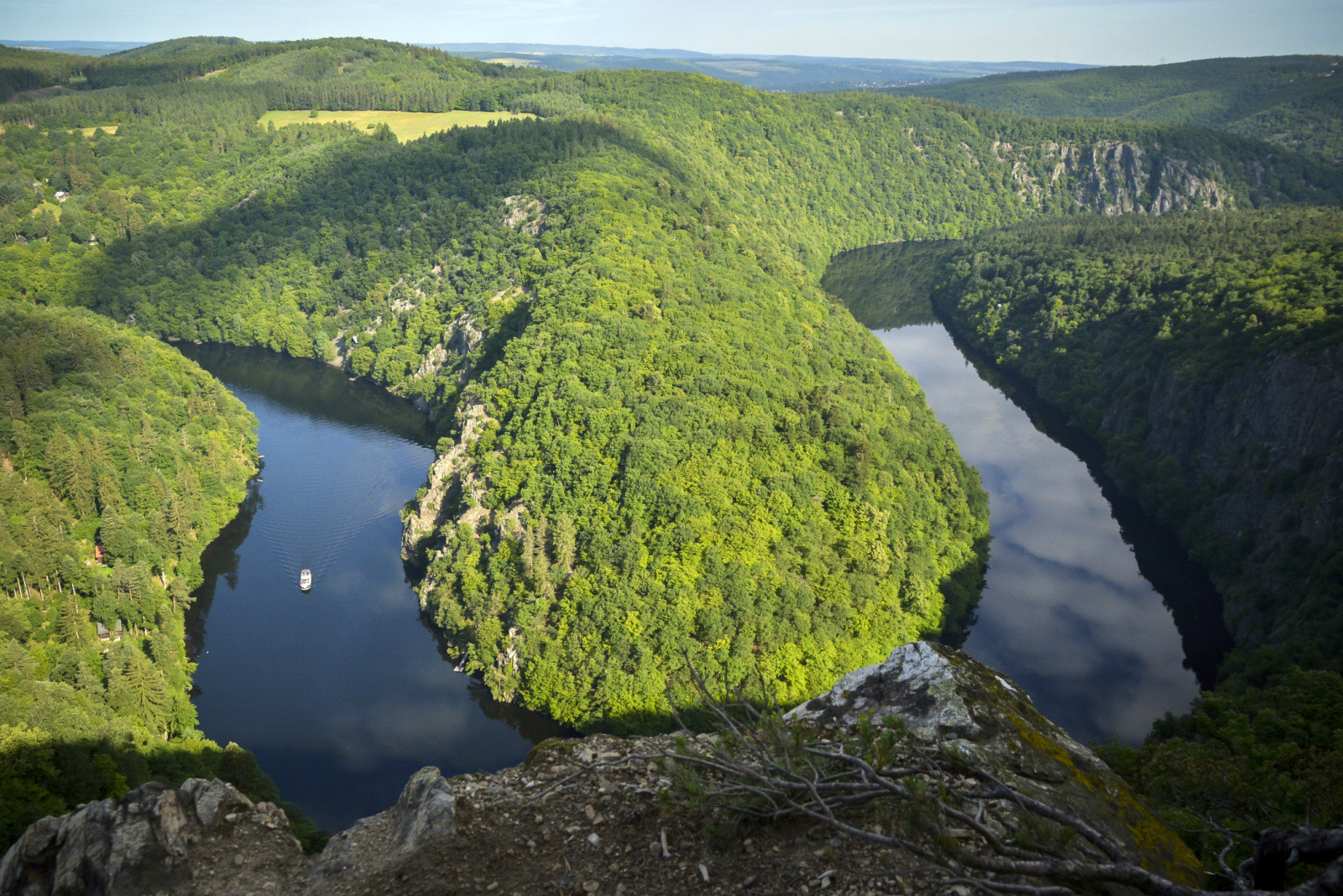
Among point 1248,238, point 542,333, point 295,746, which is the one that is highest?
point 1248,238

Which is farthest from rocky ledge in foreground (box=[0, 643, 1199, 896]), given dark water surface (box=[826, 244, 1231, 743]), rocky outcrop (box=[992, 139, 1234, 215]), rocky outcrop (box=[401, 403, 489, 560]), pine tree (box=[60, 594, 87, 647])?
rocky outcrop (box=[992, 139, 1234, 215])

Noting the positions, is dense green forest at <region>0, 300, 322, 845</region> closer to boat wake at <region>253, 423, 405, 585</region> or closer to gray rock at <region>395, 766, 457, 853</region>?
boat wake at <region>253, 423, 405, 585</region>

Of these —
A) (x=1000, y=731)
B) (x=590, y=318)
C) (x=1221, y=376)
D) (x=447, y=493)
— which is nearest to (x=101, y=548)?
(x=447, y=493)

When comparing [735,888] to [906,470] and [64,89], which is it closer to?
[906,470]

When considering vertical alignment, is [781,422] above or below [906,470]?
above

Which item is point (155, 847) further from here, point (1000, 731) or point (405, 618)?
point (405, 618)

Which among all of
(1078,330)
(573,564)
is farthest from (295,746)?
(1078,330)
